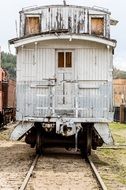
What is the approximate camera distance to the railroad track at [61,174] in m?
10.3

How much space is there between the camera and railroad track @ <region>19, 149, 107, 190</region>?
10344 millimetres

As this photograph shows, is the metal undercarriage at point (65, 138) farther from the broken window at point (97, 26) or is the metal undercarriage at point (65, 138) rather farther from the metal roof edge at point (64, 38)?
the broken window at point (97, 26)

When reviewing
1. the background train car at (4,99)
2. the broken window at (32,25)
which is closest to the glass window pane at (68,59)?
the broken window at (32,25)

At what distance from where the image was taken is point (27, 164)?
13.6 meters

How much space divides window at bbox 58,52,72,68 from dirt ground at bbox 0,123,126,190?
304 centimetres

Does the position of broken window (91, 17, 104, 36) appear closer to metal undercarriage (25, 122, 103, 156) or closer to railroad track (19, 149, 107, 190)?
metal undercarriage (25, 122, 103, 156)

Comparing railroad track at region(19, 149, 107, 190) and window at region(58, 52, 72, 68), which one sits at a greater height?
window at region(58, 52, 72, 68)

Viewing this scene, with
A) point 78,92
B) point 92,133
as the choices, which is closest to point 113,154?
point 92,133

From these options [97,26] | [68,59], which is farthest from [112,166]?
[97,26]

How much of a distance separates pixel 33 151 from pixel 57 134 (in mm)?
1910

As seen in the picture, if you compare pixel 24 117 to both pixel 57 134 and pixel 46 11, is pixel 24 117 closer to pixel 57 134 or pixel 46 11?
pixel 57 134

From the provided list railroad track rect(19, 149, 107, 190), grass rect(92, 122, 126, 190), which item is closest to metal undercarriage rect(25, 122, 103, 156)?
railroad track rect(19, 149, 107, 190)

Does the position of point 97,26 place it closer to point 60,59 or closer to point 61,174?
point 60,59

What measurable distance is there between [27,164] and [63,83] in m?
2.82
